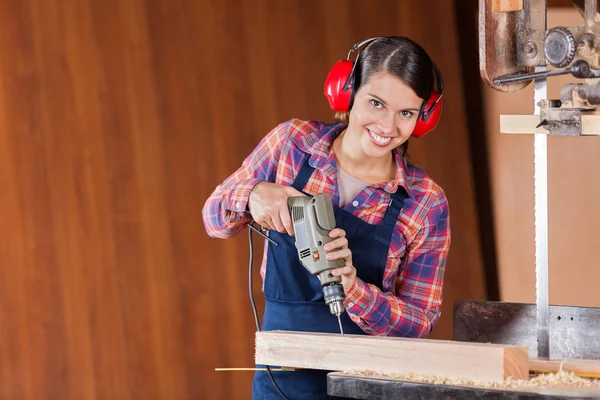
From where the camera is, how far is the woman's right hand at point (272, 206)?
219 centimetres

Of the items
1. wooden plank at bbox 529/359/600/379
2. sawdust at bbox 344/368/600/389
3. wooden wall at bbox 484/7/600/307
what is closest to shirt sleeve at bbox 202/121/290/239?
sawdust at bbox 344/368/600/389

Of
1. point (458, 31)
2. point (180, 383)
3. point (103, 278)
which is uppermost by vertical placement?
point (458, 31)

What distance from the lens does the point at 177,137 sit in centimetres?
429

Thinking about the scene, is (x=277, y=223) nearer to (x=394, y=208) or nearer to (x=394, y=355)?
(x=394, y=208)

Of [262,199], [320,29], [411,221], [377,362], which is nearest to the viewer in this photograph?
[377,362]

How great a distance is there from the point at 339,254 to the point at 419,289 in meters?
0.38

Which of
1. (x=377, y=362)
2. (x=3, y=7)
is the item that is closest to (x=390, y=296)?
(x=377, y=362)

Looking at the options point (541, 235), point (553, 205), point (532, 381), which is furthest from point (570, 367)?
point (553, 205)

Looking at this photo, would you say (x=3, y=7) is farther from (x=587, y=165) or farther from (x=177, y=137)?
(x=587, y=165)

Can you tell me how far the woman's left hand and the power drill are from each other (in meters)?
0.01

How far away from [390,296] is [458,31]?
8.85ft

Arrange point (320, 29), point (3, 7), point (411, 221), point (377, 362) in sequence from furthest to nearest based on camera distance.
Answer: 1. point (320, 29)
2. point (3, 7)
3. point (411, 221)
4. point (377, 362)

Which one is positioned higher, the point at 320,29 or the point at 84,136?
the point at 320,29

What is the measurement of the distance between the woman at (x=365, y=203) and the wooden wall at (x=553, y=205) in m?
2.04
